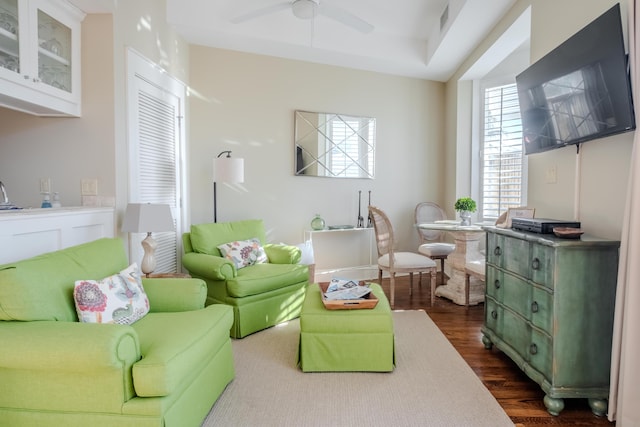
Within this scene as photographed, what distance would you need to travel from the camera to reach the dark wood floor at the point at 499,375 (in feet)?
5.94

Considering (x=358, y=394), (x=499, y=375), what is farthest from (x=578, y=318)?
(x=358, y=394)

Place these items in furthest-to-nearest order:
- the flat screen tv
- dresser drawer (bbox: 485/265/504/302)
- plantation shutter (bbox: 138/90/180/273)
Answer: plantation shutter (bbox: 138/90/180/273)
dresser drawer (bbox: 485/265/504/302)
the flat screen tv

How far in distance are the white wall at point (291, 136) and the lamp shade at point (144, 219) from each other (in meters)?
1.37

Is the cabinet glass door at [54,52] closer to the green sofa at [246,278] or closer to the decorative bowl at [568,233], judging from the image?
the green sofa at [246,278]

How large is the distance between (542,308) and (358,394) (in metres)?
1.11

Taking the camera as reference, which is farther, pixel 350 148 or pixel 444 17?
pixel 350 148

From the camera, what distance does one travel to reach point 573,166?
7.48 feet

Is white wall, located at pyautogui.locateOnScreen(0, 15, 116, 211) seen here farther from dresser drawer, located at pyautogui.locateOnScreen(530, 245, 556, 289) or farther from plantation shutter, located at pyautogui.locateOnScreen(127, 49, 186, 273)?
dresser drawer, located at pyautogui.locateOnScreen(530, 245, 556, 289)

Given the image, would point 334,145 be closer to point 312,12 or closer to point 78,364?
point 312,12

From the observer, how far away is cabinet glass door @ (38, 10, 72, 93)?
2.35m

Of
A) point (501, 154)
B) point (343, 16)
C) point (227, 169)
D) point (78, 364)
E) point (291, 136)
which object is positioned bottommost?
point (78, 364)

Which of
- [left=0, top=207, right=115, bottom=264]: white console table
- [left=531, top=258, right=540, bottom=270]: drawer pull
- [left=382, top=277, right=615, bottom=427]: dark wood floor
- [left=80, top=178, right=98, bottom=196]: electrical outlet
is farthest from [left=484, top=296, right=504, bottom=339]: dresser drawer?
[left=80, top=178, right=98, bottom=196]: electrical outlet

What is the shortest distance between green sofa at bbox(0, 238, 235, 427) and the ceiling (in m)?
2.63

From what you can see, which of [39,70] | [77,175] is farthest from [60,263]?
[39,70]
